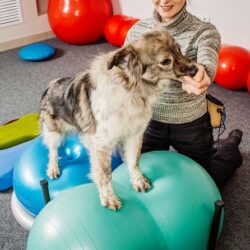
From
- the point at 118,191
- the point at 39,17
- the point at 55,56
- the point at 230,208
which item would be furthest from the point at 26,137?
the point at 39,17

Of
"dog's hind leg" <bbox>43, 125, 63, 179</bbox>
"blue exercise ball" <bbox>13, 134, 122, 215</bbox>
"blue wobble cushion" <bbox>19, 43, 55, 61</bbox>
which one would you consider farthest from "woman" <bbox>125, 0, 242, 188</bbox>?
"blue wobble cushion" <bbox>19, 43, 55, 61</bbox>

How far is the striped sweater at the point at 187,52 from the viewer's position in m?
1.63

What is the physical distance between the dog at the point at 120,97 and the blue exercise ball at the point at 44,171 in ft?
0.88

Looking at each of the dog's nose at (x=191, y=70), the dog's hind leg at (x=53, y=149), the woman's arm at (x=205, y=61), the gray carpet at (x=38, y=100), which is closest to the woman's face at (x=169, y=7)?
the woman's arm at (x=205, y=61)

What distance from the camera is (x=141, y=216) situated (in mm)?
1517

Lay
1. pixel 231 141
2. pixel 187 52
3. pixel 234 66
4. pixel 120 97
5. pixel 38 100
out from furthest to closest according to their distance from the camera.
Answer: pixel 38 100, pixel 234 66, pixel 231 141, pixel 187 52, pixel 120 97

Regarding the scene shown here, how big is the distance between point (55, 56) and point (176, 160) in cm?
297

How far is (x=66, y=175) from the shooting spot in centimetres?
198

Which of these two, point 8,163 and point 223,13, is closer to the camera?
point 8,163

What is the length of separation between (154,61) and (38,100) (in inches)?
87.2

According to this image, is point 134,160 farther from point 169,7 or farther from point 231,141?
point 231,141

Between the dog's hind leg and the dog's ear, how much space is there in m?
0.75

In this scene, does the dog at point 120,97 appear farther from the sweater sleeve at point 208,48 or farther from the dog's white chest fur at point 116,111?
the sweater sleeve at point 208,48

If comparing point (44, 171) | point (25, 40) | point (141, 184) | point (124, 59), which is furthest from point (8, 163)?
point (25, 40)
